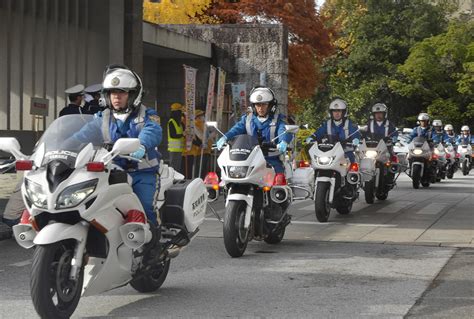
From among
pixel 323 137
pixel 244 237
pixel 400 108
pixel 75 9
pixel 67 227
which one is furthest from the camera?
pixel 400 108

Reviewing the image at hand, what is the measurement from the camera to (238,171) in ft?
32.6

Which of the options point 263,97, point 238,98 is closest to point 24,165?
point 263,97

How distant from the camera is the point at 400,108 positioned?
52.8m

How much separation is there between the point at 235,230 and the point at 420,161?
47.9 ft

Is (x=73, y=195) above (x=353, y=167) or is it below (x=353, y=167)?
above

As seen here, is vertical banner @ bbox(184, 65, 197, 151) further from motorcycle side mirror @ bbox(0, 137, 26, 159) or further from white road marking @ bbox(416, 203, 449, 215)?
motorcycle side mirror @ bbox(0, 137, 26, 159)

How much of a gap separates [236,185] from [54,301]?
397cm

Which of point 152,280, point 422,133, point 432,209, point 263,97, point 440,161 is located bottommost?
point 432,209

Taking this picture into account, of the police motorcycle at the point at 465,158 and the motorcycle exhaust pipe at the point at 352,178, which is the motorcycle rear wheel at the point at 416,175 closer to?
the motorcycle exhaust pipe at the point at 352,178

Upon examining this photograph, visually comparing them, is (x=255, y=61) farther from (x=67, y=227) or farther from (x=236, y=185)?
(x=67, y=227)

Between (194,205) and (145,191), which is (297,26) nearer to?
(194,205)

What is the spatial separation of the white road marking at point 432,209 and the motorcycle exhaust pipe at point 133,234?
9.62 meters

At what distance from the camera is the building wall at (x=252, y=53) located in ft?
81.9

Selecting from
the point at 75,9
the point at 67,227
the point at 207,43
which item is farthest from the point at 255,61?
the point at 67,227
